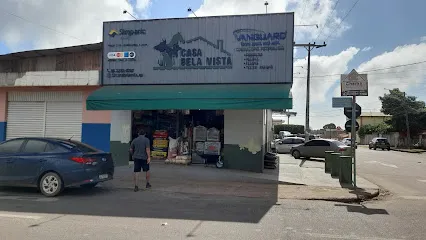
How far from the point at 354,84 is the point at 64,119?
38.2 feet

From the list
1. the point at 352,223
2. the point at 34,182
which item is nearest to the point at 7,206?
the point at 34,182

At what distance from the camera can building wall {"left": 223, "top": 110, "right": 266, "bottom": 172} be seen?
1457 cm

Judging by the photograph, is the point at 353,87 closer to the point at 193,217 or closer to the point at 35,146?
the point at 193,217

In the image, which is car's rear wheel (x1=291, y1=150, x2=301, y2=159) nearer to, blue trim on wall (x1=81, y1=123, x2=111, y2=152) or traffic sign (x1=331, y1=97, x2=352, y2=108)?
traffic sign (x1=331, y1=97, x2=352, y2=108)

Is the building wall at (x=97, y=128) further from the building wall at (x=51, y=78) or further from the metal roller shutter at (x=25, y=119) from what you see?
the metal roller shutter at (x=25, y=119)

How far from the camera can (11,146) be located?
393 inches

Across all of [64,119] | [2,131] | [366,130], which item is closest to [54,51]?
[64,119]

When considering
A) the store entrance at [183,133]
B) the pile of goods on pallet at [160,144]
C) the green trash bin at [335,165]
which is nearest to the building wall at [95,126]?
the store entrance at [183,133]

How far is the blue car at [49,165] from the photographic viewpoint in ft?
30.7

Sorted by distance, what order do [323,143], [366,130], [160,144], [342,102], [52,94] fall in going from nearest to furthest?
1. [342,102]
2. [160,144]
3. [52,94]
4. [323,143]
5. [366,130]

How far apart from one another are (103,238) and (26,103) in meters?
13.0

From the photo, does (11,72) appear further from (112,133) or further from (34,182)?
(34,182)

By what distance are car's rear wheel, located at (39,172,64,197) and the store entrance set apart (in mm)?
6275

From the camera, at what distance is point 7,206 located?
26.7ft
